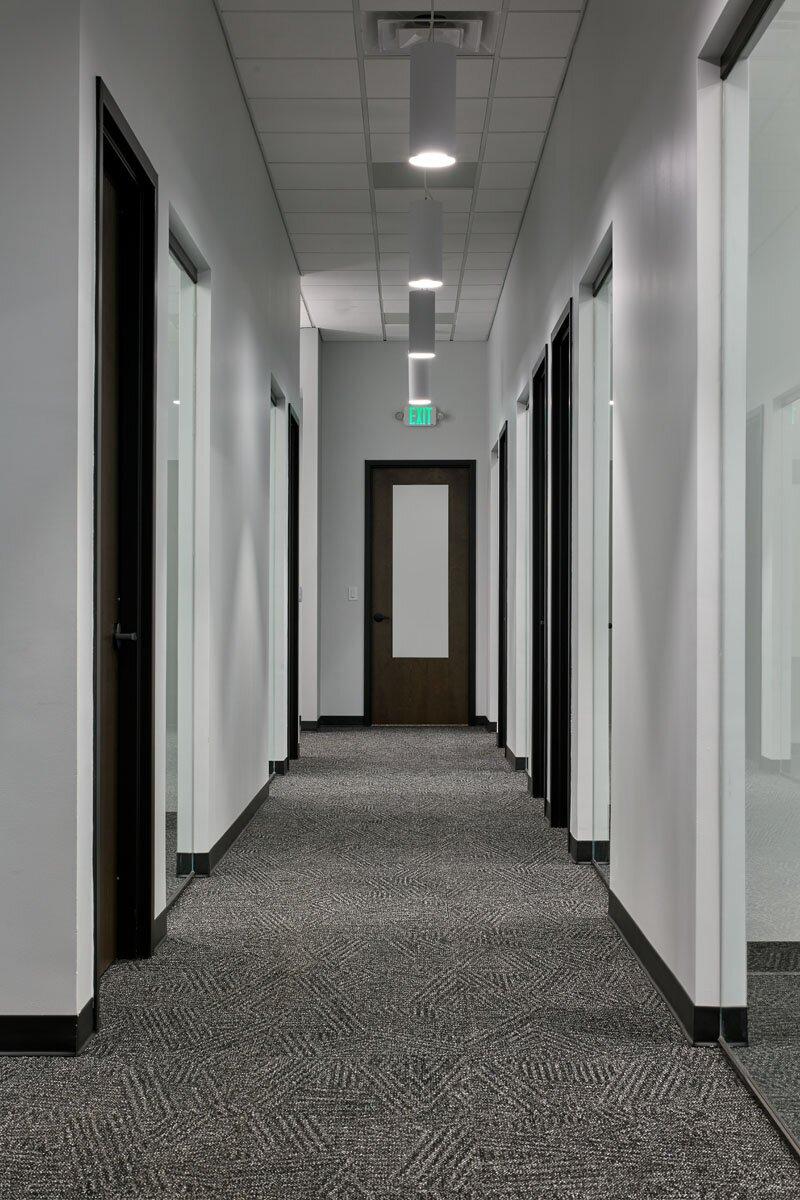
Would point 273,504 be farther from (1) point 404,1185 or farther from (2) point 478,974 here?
(1) point 404,1185

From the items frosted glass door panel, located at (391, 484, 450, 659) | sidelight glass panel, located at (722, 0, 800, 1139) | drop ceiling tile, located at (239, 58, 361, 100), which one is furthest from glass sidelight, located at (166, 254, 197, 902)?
frosted glass door panel, located at (391, 484, 450, 659)

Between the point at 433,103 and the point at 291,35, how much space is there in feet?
3.06

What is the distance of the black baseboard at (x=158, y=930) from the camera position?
2.99 m

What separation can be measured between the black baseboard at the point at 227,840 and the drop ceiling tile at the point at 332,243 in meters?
3.10

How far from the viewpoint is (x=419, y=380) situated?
7.36 m

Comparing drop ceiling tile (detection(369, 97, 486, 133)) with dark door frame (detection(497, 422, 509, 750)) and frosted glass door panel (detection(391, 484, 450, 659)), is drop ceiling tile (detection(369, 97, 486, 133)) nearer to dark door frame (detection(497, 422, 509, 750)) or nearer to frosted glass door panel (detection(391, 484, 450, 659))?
dark door frame (detection(497, 422, 509, 750))

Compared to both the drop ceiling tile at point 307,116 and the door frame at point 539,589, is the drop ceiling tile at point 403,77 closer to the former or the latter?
the drop ceiling tile at point 307,116

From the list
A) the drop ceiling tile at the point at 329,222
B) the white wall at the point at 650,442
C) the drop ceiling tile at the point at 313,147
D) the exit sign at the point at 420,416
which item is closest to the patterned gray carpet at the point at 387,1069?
the white wall at the point at 650,442

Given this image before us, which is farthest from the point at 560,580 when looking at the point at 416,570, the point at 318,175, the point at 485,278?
the point at 416,570

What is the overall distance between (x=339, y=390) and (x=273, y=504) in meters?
3.17

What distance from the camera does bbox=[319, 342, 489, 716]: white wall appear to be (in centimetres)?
899

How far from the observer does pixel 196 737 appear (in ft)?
12.6

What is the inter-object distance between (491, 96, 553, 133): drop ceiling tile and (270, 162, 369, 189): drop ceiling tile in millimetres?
766

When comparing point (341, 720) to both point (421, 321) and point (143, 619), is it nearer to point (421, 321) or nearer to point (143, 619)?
point (421, 321)
